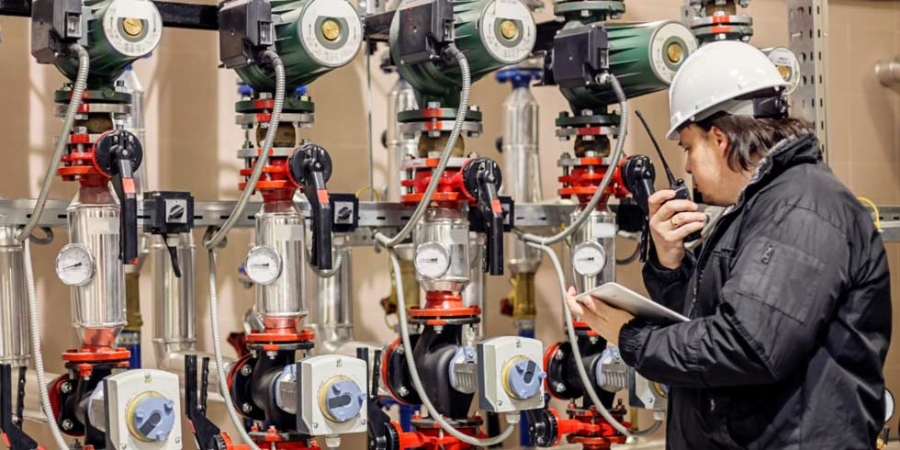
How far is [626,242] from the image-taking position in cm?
435

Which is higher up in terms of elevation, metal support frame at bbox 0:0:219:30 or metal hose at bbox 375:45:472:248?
metal support frame at bbox 0:0:219:30

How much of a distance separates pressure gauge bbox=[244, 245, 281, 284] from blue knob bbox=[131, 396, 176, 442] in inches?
12.9

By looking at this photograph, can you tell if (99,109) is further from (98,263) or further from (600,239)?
(600,239)

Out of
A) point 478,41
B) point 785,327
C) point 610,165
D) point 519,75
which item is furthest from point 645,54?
point 785,327

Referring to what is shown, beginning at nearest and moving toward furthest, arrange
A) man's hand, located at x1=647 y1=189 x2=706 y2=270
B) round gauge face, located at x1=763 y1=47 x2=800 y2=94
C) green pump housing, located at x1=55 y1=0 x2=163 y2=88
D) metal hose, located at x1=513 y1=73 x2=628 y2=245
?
man's hand, located at x1=647 y1=189 x2=706 y2=270 → green pump housing, located at x1=55 y1=0 x2=163 y2=88 → metal hose, located at x1=513 y1=73 x2=628 y2=245 → round gauge face, located at x1=763 y1=47 x2=800 y2=94

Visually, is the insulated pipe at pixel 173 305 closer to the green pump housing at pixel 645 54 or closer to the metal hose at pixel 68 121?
the metal hose at pixel 68 121

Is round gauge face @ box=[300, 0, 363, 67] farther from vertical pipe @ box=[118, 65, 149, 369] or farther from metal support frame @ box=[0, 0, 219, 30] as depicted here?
vertical pipe @ box=[118, 65, 149, 369]

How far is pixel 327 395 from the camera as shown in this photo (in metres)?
2.87

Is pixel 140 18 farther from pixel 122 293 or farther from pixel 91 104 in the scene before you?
pixel 122 293

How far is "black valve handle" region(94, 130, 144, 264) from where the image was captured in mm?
2674

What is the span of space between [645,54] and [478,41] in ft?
1.39

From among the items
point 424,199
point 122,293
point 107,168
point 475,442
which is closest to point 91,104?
point 107,168

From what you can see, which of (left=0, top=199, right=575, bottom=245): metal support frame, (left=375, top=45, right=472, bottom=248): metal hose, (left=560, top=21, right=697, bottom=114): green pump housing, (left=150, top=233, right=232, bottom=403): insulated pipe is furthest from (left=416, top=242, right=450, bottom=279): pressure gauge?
(left=150, top=233, right=232, bottom=403): insulated pipe

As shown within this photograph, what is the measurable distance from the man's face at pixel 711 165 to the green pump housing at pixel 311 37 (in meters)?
0.96
